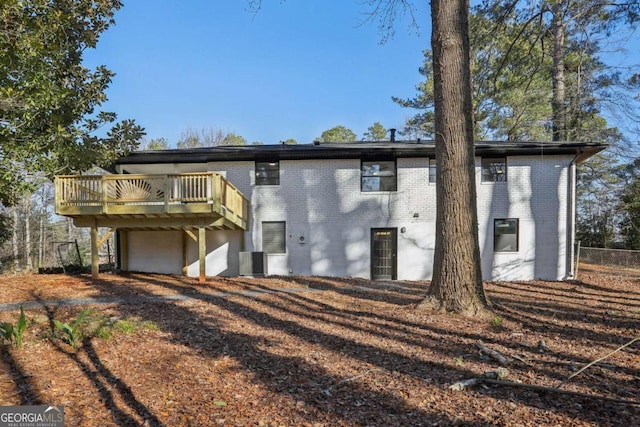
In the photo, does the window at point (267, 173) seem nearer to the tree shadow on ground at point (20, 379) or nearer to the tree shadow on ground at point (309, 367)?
the tree shadow on ground at point (309, 367)

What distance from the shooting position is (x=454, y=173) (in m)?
6.14

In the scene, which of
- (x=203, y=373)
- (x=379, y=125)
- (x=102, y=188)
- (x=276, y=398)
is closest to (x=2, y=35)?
(x=102, y=188)

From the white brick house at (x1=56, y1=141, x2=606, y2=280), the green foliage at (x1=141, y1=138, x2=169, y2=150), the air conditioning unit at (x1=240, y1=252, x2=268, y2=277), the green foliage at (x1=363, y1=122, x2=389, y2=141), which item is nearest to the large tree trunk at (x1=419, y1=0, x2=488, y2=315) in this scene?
the white brick house at (x1=56, y1=141, x2=606, y2=280)

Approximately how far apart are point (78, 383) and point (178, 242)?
9.52m

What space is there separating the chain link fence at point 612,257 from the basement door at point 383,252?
7846mm

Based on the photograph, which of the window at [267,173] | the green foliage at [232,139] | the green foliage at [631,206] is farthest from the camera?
the green foliage at [232,139]

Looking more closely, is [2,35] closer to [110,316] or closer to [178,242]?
[110,316]

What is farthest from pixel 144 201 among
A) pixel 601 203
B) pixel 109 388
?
pixel 601 203

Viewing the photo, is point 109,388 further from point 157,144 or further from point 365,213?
point 157,144

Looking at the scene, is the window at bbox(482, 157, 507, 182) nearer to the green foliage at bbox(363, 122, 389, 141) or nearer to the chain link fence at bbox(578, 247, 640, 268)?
the chain link fence at bbox(578, 247, 640, 268)

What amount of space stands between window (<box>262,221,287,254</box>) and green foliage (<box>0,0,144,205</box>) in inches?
199

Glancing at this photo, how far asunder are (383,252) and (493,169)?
16.2 ft

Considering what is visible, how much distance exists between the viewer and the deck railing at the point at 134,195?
988cm

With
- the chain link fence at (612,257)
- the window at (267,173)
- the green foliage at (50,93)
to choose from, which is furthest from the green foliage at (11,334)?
the chain link fence at (612,257)
